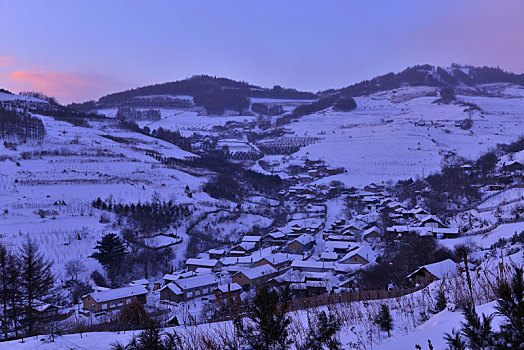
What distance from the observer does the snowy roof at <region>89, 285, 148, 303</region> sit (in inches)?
771

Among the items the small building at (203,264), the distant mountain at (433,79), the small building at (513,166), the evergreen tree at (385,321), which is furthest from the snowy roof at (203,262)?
the distant mountain at (433,79)

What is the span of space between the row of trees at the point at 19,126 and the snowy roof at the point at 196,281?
122 feet

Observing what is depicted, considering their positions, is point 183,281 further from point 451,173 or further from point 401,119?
point 401,119

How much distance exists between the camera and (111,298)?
19.8m

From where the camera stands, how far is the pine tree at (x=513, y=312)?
200cm

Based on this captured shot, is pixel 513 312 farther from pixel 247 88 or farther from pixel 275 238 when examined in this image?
pixel 247 88

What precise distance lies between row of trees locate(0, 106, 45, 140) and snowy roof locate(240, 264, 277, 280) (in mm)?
38682

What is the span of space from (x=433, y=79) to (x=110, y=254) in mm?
151071

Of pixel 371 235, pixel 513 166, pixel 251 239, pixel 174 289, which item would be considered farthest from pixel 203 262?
pixel 513 166

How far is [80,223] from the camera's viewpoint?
28984mm

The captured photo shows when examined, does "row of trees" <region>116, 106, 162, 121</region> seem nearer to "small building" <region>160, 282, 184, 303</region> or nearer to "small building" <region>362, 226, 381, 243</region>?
"small building" <region>362, 226, 381, 243</region>

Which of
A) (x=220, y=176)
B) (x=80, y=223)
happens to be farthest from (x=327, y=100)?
(x=80, y=223)

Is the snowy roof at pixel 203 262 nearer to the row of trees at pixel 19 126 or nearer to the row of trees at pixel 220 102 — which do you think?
Answer: the row of trees at pixel 19 126

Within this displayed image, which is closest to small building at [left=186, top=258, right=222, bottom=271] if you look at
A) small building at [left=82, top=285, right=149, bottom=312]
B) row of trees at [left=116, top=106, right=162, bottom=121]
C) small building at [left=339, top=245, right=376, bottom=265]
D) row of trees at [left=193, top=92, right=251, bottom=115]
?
small building at [left=82, top=285, right=149, bottom=312]
